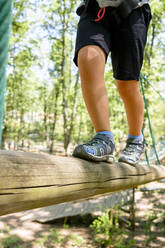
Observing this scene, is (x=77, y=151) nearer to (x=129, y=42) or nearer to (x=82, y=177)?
Result: (x=82, y=177)

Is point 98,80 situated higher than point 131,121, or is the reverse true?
point 98,80

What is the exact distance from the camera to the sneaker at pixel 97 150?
0.90 meters

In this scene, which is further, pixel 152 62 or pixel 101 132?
pixel 152 62

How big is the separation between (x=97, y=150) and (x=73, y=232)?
4.76 metres

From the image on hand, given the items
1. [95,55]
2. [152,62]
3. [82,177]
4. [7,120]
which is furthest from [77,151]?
[7,120]

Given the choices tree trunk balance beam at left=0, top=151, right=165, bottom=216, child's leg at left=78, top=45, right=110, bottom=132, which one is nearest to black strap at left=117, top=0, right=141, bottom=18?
child's leg at left=78, top=45, right=110, bottom=132

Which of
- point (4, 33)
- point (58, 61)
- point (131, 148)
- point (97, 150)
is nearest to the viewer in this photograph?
point (4, 33)

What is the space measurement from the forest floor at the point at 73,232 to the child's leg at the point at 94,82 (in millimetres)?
3532

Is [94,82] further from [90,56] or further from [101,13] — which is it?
[101,13]

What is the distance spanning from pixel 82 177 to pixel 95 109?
0.35m

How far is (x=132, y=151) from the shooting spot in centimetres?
143

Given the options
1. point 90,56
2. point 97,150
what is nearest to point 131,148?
point 97,150

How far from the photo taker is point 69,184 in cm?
73

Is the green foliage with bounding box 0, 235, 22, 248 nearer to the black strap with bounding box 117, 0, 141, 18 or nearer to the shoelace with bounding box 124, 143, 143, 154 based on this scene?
the shoelace with bounding box 124, 143, 143, 154
